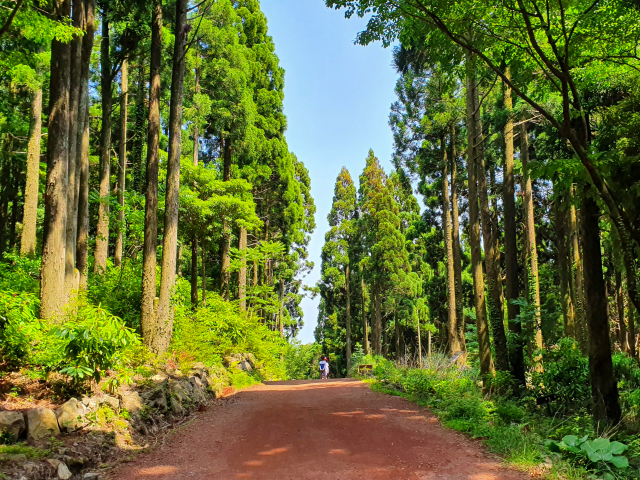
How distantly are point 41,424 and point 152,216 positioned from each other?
5763 mm

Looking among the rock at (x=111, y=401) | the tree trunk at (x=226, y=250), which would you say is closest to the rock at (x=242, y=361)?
the tree trunk at (x=226, y=250)

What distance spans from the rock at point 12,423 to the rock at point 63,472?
63cm

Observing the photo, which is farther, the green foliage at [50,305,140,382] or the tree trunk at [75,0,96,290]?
the tree trunk at [75,0,96,290]

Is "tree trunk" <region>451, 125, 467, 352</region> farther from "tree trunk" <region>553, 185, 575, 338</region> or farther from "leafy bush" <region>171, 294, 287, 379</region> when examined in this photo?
"leafy bush" <region>171, 294, 287, 379</region>

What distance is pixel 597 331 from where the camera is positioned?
703cm

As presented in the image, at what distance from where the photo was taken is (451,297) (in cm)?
1859

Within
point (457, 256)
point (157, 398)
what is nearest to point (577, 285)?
point (457, 256)

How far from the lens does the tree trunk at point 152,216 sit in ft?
30.7

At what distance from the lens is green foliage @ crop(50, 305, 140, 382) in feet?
17.8

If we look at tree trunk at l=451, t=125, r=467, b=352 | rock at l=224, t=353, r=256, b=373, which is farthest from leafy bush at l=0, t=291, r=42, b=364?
tree trunk at l=451, t=125, r=467, b=352

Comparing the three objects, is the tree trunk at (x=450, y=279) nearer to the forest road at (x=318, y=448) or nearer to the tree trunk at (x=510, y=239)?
the tree trunk at (x=510, y=239)

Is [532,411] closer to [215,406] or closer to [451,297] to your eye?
[215,406]

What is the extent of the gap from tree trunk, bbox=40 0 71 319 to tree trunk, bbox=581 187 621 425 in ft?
27.1

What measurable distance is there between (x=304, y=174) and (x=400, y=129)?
44.6 feet
